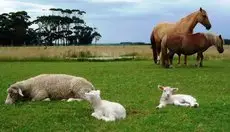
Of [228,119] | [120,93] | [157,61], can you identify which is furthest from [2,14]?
[228,119]

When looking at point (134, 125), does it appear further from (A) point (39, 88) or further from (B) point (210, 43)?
(B) point (210, 43)

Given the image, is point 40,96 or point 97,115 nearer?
point 97,115

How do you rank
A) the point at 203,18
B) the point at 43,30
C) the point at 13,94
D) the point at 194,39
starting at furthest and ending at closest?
the point at 43,30, the point at 203,18, the point at 194,39, the point at 13,94

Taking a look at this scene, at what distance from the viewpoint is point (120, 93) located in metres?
16.5

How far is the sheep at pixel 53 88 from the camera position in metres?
13.9

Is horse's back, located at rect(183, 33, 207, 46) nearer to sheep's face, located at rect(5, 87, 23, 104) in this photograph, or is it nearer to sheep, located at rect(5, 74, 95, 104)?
sheep, located at rect(5, 74, 95, 104)

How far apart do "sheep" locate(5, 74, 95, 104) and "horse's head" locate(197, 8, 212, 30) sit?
19.7 m

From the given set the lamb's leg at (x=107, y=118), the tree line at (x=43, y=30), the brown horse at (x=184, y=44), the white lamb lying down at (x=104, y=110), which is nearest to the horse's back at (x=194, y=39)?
the brown horse at (x=184, y=44)

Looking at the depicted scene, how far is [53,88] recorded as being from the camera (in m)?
14.1

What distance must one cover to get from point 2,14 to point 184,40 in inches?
2603

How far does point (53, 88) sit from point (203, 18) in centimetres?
2014

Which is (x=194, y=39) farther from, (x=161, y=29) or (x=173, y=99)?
(x=173, y=99)

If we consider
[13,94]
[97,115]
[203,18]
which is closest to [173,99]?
[97,115]

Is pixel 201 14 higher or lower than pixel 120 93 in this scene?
higher
